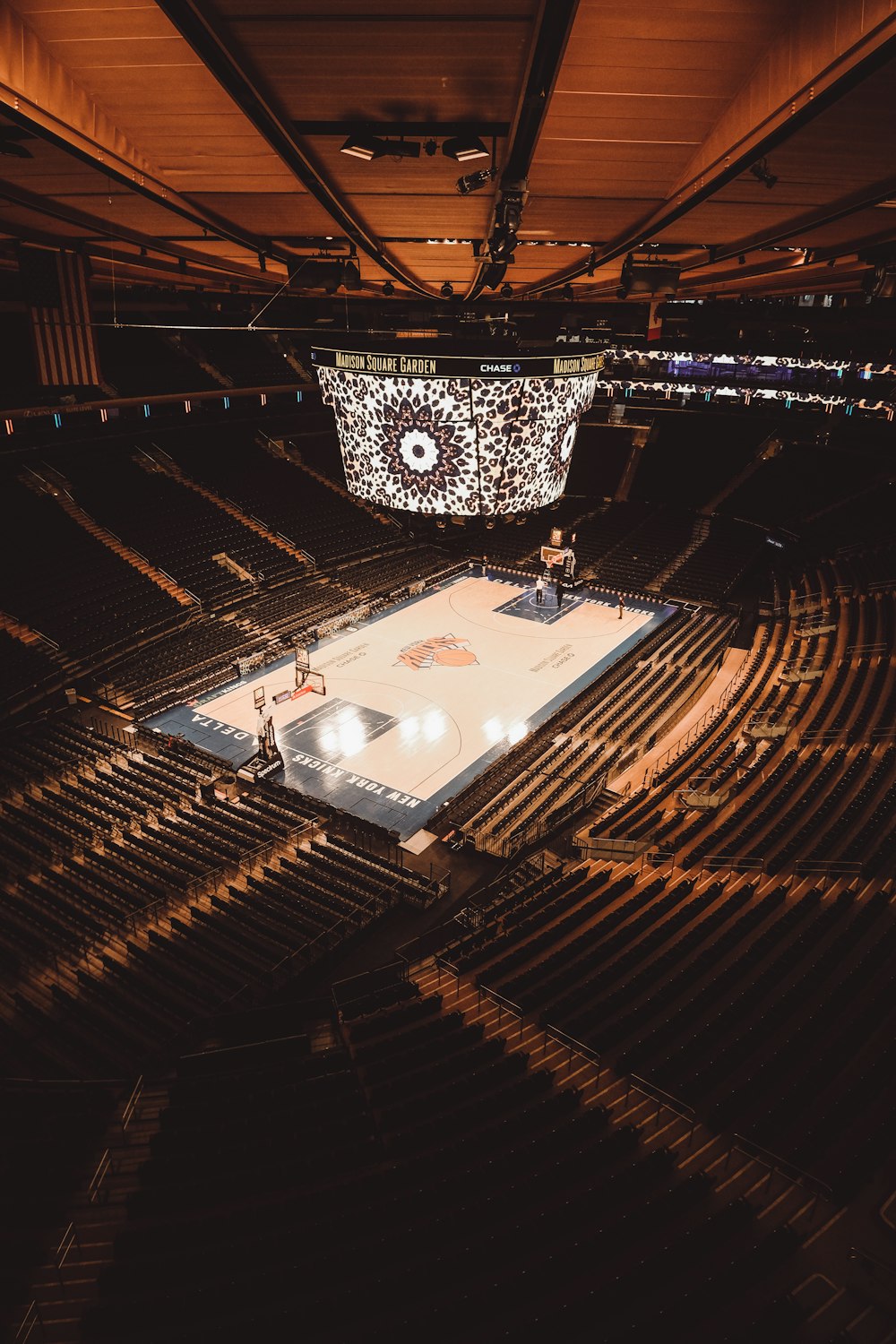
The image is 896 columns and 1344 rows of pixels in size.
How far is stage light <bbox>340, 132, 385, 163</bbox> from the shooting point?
13.9 feet

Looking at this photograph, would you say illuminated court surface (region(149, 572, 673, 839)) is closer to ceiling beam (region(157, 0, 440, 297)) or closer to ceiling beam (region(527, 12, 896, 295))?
ceiling beam (region(157, 0, 440, 297))

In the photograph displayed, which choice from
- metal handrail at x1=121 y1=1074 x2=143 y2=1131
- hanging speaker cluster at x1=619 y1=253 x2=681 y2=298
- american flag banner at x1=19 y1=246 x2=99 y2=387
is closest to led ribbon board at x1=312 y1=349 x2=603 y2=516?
american flag banner at x1=19 y1=246 x2=99 y2=387

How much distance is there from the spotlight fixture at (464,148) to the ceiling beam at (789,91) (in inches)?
53.1

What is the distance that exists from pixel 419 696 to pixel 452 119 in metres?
17.7

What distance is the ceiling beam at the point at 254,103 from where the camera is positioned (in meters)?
2.96

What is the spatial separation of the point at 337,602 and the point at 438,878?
15.4 metres

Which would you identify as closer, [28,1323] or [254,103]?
[254,103]

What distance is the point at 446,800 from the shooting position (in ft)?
54.1

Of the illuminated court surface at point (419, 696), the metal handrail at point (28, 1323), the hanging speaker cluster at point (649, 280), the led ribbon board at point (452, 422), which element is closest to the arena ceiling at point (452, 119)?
the hanging speaker cluster at point (649, 280)

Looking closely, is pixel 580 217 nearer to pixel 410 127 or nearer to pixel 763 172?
pixel 763 172

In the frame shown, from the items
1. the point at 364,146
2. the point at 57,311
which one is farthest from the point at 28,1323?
the point at 364,146

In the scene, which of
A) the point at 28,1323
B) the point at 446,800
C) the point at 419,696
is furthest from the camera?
the point at 419,696

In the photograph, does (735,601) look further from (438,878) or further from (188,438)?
(188,438)

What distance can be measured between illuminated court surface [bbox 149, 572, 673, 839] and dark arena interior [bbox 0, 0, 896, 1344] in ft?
0.62
